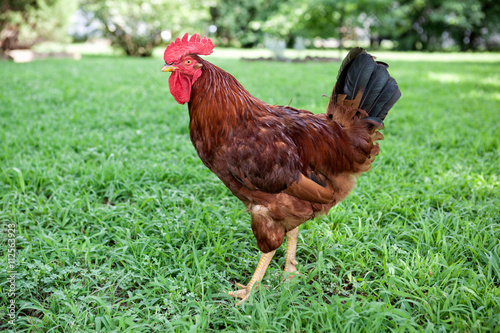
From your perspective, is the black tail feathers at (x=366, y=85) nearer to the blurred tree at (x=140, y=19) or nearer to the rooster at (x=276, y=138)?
the rooster at (x=276, y=138)

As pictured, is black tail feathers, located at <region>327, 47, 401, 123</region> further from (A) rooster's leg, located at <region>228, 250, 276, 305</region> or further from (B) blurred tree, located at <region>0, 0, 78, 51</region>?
(B) blurred tree, located at <region>0, 0, 78, 51</region>

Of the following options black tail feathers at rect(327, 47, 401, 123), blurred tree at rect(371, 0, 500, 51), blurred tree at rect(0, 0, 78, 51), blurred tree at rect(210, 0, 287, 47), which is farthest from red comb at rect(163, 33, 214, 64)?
blurred tree at rect(210, 0, 287, 47)

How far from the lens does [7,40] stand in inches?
497

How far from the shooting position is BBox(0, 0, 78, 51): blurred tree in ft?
39.6

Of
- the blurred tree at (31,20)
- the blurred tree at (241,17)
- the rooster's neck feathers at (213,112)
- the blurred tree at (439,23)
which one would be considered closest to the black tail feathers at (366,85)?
the rooster's neck feathers at (213,112)

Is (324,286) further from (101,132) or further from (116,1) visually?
(116,1)

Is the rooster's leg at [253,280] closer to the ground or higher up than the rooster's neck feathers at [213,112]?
closer to the ground

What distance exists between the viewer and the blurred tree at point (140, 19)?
583 inches

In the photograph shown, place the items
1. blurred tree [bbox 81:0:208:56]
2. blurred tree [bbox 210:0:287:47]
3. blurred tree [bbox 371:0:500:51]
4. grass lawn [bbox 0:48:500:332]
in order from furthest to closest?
blurred tree [bbox 210:0:287:47], blurred tree [bbox 371:0:500:51], blurred tree [bbox 81:0:208:56], grass lawn [bbox 0:48:500:332]

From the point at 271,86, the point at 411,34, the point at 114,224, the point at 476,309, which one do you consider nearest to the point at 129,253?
the point at 114,224

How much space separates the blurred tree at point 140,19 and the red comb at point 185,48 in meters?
14.7

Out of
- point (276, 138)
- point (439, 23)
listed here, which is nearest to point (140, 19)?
point (276, 138)

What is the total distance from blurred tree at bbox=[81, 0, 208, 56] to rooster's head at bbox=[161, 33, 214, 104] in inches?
581

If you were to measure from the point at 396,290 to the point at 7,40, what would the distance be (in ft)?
51.7
